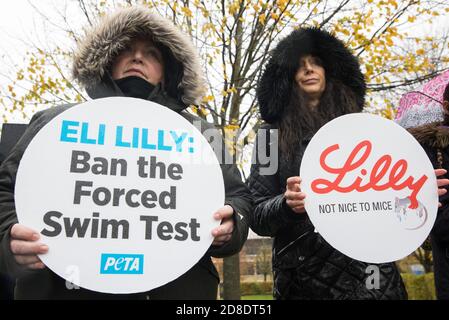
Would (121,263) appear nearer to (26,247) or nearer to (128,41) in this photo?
(26,247)

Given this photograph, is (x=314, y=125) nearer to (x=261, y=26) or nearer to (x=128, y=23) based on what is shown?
(x=128, y=23)

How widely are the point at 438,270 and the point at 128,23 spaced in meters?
1.84

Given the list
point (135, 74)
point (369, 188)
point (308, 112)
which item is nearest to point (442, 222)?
point (369, 188)

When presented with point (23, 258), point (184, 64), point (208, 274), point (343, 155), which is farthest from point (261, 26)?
point (23, 258)

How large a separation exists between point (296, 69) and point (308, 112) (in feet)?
0.89

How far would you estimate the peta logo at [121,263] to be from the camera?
43.6 inches

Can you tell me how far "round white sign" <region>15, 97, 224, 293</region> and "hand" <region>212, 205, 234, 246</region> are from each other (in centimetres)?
2

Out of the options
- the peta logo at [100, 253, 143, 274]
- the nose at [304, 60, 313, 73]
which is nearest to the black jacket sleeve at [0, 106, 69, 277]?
the peta logo at [100, 253, 143, 274]

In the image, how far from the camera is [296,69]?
1916 mm

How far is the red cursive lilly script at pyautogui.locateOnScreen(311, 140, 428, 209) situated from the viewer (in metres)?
1.41

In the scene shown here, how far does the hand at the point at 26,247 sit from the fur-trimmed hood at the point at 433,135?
1.64 metres

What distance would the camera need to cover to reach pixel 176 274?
1.17 metres

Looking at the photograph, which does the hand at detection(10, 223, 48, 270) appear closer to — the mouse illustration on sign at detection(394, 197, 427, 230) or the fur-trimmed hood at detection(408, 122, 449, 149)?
the mouse illustration on sign at detection(394, 197, 427, 230)

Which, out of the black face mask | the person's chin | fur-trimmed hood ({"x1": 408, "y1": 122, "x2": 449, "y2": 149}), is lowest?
fur-trimmed hood ({"x1": 408, "y1": 122, "x2": 449, "y2": 149})
